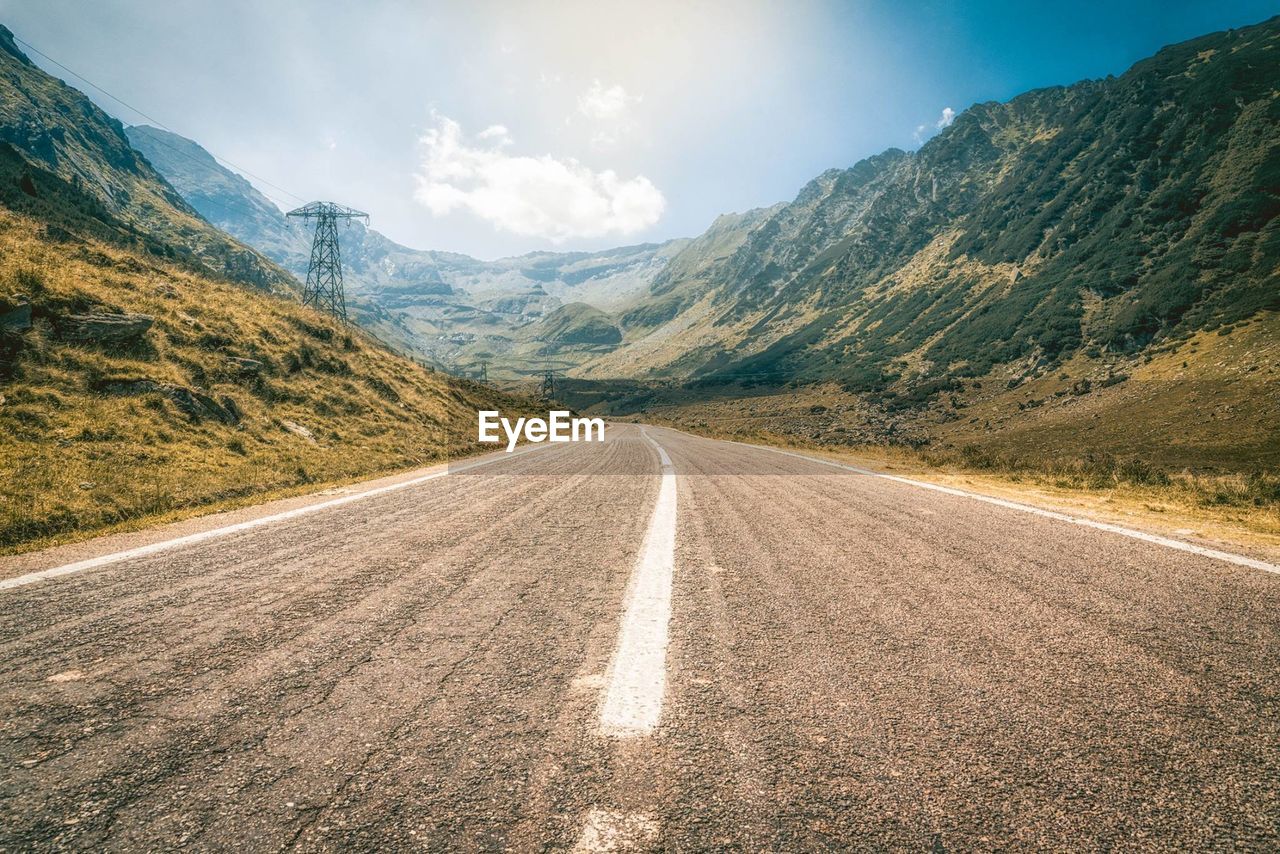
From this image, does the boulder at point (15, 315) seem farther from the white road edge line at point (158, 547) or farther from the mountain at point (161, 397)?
the white road edge line at point (158, 547)

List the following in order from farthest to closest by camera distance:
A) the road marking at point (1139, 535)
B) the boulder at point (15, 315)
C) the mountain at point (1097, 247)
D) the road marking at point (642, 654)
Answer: the mountain at point (1097, 247) → the boulder at point (15, 315) → the road marking at point (1139, 535) → the road marking at point (642, 654)

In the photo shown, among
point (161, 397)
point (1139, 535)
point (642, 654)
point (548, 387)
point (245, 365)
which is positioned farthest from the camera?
point (548, 387)

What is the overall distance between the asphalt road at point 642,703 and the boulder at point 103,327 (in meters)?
9.56

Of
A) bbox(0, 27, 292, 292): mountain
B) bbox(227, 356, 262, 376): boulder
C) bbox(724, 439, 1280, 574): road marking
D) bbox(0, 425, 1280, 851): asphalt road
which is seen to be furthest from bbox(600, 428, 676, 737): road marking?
bbox(0, 27, 292, 292): mountain

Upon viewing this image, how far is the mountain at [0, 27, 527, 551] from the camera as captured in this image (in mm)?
6762

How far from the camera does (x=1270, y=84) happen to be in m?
64.6

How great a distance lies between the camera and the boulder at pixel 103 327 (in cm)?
1023

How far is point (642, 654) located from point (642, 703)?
420 mm

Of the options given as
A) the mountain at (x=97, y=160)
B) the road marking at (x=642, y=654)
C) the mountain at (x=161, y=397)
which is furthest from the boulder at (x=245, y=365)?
the mountain at (x=97, y=160)

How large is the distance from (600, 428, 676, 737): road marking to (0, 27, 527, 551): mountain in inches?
226

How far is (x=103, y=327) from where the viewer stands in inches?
429

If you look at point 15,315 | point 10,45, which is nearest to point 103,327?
point 15,315

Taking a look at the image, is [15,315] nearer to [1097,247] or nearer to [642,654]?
[642,654]

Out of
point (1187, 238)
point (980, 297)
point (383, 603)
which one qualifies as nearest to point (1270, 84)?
point (1187, 238)
